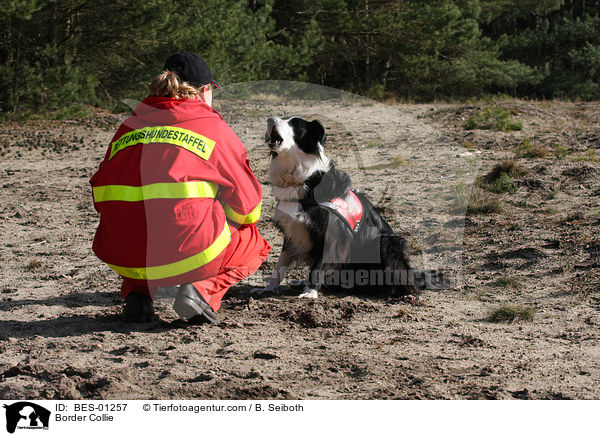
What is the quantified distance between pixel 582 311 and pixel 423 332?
1.27 m

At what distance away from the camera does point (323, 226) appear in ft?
16.3

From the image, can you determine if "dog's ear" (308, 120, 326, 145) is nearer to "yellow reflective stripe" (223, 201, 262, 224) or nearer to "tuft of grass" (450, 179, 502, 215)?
"yellow reflective stripe" (223, 201, 262, 224)

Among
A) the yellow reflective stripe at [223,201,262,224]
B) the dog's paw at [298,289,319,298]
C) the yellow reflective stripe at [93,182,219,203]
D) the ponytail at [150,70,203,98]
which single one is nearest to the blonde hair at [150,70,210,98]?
the ponytail at [150,70,203,98]

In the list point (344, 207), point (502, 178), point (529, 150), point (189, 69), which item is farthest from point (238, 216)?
point (529, 150)

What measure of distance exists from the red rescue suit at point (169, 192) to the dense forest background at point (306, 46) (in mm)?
11022

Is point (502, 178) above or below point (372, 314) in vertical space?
above

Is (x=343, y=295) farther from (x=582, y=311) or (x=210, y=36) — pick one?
(x=210, y=36)

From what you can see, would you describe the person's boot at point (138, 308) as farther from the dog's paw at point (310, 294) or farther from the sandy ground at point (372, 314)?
the dog's paw at point (310, 294)

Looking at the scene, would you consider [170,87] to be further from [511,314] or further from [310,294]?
[511,314]

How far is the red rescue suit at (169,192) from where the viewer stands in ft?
12.5

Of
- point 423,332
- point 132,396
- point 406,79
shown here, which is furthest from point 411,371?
point 406,79

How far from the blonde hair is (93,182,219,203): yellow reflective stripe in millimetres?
616

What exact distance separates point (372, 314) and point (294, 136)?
1.49m
